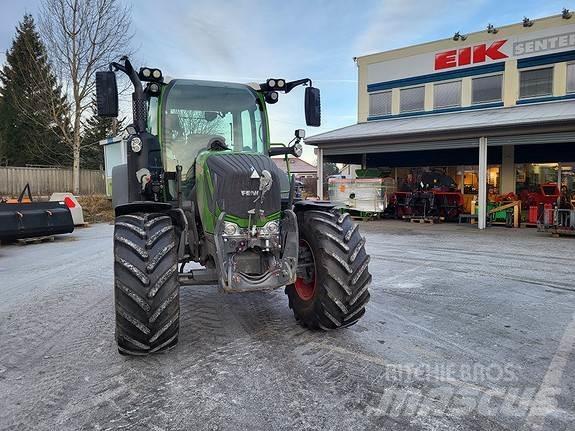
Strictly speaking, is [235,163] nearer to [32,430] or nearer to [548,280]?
[32,430]

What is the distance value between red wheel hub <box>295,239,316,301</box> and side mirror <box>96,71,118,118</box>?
7.38 feet

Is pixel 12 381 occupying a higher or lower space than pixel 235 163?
lower

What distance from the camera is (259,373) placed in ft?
11.7

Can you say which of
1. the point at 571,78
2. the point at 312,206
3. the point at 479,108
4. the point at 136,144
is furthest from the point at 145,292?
the point at 571,78

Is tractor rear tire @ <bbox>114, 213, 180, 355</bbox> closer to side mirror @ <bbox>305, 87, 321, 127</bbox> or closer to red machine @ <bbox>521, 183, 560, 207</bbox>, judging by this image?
side mirror @ <bbox>305, 87, 321, 127</bbox>

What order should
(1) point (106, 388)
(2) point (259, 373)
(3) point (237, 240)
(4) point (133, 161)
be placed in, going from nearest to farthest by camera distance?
(1) point (106, 388) < (2) point (259, 373) < (3) point (237, 240) < (4) point (133, 161)

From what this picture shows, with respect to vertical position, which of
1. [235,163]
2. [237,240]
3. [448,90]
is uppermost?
[448,90]

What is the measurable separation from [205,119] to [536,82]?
16355 mm

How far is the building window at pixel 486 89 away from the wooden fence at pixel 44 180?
67.2 feet

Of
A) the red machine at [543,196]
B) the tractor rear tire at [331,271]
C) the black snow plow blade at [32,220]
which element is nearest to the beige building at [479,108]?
the red machine at [543,196]

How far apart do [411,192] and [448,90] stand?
4.60 m

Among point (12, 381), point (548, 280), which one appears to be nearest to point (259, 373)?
point (12, 381)

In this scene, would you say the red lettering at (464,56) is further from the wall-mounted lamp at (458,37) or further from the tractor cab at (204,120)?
the tractor cab at (204,120)

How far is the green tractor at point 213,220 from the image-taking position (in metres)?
3.72
